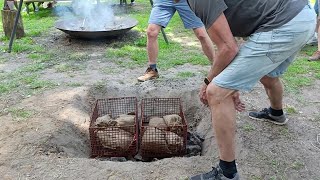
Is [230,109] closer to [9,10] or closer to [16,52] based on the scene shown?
[16,52]

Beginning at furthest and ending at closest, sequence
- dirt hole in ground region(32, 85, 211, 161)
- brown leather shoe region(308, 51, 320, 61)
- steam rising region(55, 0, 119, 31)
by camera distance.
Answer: steam rising region(55, 0, 119, 31) < brown leather shoe region(308, 51, 320, 61) < dirt hole in ground region(32, 85, 211, 161)

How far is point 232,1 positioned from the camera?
249 cm

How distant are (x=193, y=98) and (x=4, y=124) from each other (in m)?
2.15

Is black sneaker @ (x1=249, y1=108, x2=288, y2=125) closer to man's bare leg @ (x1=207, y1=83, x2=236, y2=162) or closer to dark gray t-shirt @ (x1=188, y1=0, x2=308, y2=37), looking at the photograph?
man's bare leg @ (x1=207, y1=83, x2=236, y2=162)

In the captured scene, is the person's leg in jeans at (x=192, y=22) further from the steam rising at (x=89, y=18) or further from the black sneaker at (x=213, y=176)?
the steam rising at (x=89, y=18)

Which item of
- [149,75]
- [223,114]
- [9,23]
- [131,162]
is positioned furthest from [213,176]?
[9,23]

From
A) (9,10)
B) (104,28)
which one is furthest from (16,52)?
(104,28)

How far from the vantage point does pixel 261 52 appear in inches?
100

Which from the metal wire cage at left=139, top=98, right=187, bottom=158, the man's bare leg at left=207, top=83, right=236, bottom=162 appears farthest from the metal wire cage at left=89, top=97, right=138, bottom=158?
the man's bare leg at left=207, top=83, right=236, bottom=162

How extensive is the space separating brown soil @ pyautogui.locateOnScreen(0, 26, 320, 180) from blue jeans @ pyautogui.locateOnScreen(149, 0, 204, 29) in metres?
0.76

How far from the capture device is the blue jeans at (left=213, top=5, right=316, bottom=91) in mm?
2537

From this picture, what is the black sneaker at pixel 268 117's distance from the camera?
3.80m

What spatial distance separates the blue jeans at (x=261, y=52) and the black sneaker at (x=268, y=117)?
1.33 m

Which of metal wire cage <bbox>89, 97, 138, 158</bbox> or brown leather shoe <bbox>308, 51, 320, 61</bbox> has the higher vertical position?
metal wire cage <bbox>89, 97, 138, 158</bbox>
